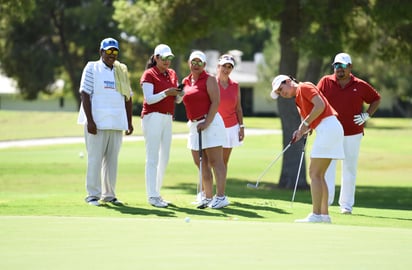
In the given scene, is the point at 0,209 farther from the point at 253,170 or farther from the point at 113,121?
the point at 253,170

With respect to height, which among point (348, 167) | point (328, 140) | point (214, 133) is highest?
point (328, 140)

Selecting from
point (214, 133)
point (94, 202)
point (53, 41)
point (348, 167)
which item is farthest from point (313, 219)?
point (53, 41)

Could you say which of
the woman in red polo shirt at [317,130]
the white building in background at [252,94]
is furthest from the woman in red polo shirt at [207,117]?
the white building in background at [252,94]

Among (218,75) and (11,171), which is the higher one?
(218,75)

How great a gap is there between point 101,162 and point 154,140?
0.78m

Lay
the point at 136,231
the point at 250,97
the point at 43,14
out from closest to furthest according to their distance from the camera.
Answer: the point at 136,231 → the point at 43,14 → the point at 250,97

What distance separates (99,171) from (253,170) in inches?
562

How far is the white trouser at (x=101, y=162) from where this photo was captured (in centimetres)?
1352

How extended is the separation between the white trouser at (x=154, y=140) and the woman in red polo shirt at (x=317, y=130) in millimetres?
2191

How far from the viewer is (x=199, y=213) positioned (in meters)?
12.6

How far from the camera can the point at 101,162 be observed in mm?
13672

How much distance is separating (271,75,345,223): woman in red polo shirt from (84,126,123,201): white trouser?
2772 mm

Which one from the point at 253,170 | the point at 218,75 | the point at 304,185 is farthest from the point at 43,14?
the point at 218,75

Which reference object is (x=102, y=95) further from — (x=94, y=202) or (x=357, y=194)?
(x=357, y=194)
